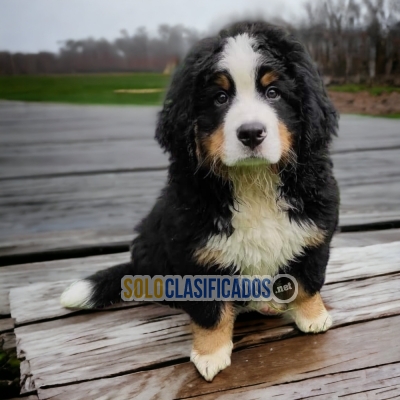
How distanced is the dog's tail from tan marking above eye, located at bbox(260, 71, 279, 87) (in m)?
1.23

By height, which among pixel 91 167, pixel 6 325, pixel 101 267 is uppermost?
pixel 91 167

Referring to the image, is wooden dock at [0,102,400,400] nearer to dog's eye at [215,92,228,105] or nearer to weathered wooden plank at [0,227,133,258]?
weathered wooden plank at [0,227,133,258]

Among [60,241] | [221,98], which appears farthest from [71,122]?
[221,98]

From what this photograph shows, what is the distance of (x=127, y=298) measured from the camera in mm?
2564

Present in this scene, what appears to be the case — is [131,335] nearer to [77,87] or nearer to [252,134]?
[252,134]

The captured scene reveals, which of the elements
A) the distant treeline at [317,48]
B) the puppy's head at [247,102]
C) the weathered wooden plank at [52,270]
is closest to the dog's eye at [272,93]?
the puppy's head at [247,102]

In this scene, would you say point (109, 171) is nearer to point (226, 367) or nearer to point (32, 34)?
point (32, 34)

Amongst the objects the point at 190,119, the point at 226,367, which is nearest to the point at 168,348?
the point at 226,367

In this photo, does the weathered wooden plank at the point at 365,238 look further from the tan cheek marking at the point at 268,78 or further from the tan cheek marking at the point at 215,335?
the tan cheek marking at the point at 268,78

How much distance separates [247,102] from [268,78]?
11cm

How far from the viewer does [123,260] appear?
314 centimetres

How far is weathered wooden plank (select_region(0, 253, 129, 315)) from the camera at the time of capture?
9.91 feet

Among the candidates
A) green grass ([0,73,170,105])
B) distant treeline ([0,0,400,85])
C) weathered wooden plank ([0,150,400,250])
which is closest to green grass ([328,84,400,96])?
distant treeline ([0,0,400,85])

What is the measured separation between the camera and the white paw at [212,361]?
199 centimetres
